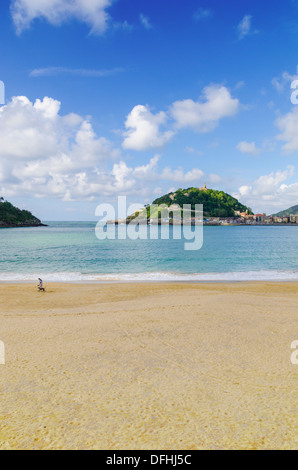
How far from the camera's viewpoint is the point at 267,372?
641cm

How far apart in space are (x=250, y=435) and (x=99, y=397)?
110 inches

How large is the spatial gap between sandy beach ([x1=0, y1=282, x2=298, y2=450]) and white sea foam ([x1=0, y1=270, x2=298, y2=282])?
36.5 feet

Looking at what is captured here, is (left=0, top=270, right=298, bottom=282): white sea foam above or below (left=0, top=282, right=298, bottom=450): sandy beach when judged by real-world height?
below

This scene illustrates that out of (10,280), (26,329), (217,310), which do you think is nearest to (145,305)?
(217,310)

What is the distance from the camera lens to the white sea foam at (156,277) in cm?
2328

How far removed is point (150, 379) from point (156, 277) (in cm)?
1845

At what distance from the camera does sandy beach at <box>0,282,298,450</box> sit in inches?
170

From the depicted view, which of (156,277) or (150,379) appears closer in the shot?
(150,379)

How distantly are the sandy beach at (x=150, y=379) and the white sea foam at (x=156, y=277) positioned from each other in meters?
11.1

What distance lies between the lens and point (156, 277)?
24.5 meters

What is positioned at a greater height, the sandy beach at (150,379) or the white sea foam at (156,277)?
the sandy beach at (150,379)

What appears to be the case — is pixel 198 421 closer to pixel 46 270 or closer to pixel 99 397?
pixel 99 397

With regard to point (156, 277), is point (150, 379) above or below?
above

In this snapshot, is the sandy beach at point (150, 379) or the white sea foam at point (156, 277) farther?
the white sea foam at point (156, 277)
